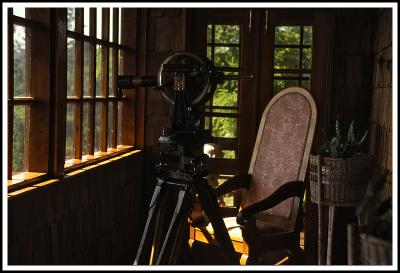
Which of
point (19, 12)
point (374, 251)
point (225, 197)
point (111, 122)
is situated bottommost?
point (225, 197)

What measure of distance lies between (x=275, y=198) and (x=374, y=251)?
1313 millimetres

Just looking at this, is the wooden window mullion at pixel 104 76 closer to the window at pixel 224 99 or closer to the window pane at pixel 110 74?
the window pane at pixel 110 74

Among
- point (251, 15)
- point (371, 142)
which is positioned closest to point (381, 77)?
point (371, 142)

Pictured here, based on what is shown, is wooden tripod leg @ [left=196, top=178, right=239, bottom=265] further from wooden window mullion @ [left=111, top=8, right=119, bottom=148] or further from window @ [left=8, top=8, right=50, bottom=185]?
wooden window mullion @ [left=111, top=8, right=119, bottom=148]

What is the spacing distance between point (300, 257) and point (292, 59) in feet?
4.92

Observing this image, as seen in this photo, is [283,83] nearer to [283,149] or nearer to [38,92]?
[283,149]

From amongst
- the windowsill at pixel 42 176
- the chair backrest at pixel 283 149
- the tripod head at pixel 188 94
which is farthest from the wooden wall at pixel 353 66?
the windowsill at pixel 42 176

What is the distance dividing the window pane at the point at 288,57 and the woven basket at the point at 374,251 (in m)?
2.30

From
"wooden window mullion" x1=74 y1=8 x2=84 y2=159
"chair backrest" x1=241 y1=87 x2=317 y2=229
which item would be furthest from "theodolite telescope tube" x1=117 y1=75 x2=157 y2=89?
"chair backrest" x1=241 y1=87 x2=317 y2=229

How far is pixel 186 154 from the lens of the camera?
111 inches

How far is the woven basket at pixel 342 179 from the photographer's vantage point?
9.84 feet

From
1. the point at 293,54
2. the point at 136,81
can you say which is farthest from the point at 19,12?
the point at 293,54

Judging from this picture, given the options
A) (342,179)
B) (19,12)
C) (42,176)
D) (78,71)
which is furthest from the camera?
(78,71)

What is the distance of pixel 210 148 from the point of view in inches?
163
